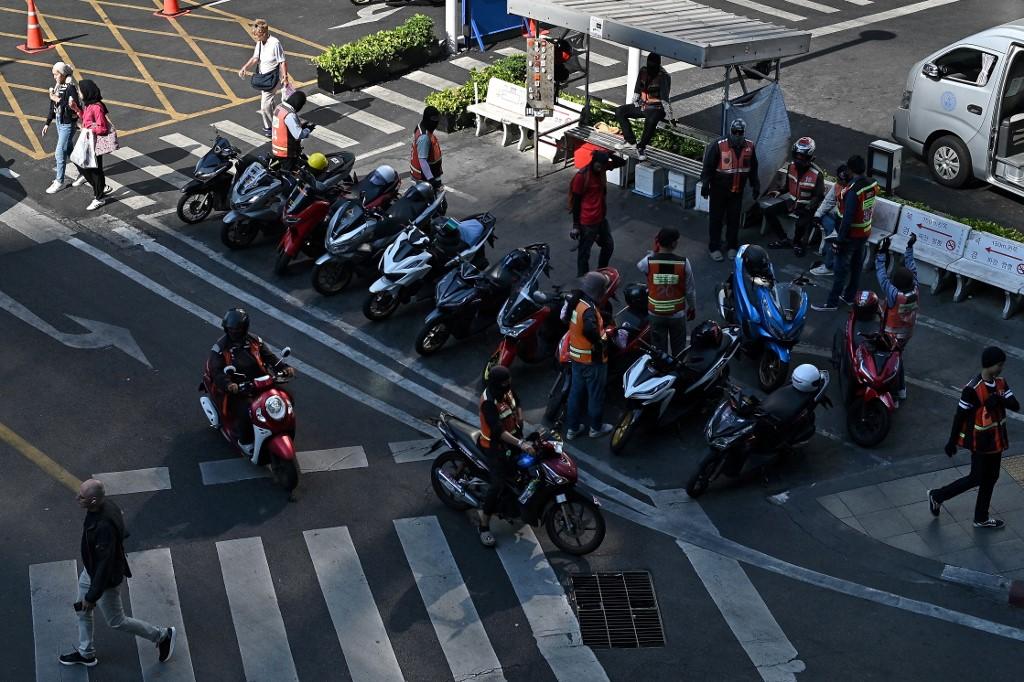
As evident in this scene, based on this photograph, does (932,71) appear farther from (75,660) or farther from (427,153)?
(75,660)

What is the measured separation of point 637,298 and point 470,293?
77.6 inches

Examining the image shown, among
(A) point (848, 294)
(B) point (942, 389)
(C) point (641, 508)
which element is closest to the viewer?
(C) point (641, 508)

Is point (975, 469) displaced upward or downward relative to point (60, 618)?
upward

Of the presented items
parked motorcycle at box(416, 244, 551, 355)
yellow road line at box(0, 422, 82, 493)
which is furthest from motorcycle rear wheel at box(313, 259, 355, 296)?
yellow road line at box(0, 422, 82, 493)

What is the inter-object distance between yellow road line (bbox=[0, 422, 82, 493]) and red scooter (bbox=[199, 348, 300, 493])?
1.56 metres

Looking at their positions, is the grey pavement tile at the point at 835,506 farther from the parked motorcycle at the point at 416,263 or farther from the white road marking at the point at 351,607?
the parked motorcycle at the point at 416,263

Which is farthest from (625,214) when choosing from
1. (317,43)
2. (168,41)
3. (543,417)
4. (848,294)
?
(168,41)

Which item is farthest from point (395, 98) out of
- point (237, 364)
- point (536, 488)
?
point (536, 488)

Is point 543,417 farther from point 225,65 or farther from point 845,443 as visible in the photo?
point 225,65

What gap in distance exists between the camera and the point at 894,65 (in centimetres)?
2273

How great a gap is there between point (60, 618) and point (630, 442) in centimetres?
559

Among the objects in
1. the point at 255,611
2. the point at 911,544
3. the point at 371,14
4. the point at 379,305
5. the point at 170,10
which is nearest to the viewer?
the point at 255,611

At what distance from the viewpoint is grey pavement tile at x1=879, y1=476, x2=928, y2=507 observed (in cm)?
1184

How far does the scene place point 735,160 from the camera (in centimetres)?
1570
